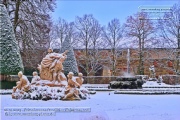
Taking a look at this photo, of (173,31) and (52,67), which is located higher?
(173,31)

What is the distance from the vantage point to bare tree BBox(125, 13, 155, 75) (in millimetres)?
29469

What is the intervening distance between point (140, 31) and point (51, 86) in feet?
66.9

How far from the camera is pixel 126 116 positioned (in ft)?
23.4

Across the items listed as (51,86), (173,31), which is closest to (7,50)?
(51,86)

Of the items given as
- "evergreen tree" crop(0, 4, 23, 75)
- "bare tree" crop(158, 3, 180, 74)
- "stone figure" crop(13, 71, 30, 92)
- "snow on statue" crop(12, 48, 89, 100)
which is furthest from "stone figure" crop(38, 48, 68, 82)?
"bare tree" crop(158, 3, 180, 74)

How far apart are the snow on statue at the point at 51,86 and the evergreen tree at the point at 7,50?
4.43 meters

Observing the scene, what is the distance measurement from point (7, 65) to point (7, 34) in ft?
5.28

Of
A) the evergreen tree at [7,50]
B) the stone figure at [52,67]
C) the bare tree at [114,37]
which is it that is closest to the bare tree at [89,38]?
the bare tree at [114,37]

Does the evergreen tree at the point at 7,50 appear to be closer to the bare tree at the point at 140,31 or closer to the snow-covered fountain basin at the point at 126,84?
the snow-covered fountain basin at the point at 126,84

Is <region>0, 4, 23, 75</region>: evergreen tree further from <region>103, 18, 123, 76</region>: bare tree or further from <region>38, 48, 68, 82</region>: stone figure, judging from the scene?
<region>103, 18, 123, 76</region>: bare tree

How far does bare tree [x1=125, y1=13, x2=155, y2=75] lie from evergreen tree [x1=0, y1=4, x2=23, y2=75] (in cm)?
1583

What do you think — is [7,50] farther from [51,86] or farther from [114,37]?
[114,37]

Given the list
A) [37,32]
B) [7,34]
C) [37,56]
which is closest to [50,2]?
[37,32]

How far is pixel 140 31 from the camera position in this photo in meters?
30.2
